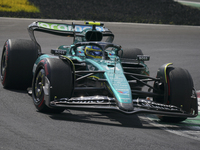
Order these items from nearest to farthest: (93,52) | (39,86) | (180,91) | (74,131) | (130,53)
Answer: (74,131) < (180,91) < (39,86) < (93,52) < (130,53)

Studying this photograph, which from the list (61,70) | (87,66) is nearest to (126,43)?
(87,66)

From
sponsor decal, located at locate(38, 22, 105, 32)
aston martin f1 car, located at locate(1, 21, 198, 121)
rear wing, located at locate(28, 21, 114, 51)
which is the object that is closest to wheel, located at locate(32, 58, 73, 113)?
aston martin f1 car, located at locate(1, 21, 198, 121)

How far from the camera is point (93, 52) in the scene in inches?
319

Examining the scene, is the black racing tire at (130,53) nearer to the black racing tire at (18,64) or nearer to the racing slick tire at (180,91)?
the black racing tire at (18,64)

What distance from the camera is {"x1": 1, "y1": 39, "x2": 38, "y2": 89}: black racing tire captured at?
27.7 feet

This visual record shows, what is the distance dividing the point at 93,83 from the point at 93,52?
91 cm

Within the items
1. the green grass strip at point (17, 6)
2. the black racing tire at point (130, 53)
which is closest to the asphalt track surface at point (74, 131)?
the black racing tire at point (130, 53)

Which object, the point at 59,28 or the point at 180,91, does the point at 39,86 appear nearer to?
the point at 180,91

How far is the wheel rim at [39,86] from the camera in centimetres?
669

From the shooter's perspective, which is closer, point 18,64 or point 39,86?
point 39,86

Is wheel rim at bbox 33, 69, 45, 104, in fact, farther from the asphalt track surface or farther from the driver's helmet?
the driver's helmet

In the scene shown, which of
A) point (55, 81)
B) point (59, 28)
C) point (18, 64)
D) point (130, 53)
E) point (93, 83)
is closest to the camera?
point (55, 81)

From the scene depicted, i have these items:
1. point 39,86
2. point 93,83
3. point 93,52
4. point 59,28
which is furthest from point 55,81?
point 59,28

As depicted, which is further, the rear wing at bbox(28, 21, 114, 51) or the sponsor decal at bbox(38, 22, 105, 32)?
the sponsor decal at bbox(38, 22, 105, 32)
